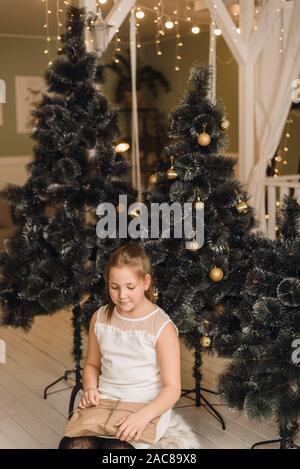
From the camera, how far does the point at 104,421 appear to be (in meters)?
2.11

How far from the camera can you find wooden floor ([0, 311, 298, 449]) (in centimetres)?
289

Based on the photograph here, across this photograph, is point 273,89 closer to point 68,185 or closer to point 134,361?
point 68,185

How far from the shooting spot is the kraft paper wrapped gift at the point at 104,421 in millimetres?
2080

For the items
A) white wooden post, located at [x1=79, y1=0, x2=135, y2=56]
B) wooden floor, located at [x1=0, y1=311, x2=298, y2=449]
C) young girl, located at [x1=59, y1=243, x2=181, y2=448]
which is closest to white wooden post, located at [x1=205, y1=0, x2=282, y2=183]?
white wooden post, located at [x1=79, y1=0, x2=135, y2=56]

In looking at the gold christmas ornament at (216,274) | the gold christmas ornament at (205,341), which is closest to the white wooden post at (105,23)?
the gold christmas ornament at (216,274)

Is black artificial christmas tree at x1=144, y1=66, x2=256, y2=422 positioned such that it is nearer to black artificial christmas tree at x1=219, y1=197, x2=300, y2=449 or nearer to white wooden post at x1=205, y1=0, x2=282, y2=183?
black artificial christmas tree at x1=219, y1=197, x2=300, y2=449

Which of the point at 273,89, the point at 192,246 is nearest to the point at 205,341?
the point at 192,246

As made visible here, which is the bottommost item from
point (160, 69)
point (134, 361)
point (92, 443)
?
point (92, 443)

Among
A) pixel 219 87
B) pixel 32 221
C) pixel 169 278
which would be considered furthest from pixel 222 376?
pixel 219 87

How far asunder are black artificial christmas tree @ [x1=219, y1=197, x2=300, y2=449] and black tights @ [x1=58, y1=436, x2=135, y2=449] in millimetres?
521

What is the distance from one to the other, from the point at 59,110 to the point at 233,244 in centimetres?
102

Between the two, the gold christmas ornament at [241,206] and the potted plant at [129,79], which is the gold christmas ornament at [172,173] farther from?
the potted plant at [129,79]

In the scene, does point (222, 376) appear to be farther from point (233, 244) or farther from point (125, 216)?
point (125, 216)

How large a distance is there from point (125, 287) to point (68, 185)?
101 cm
